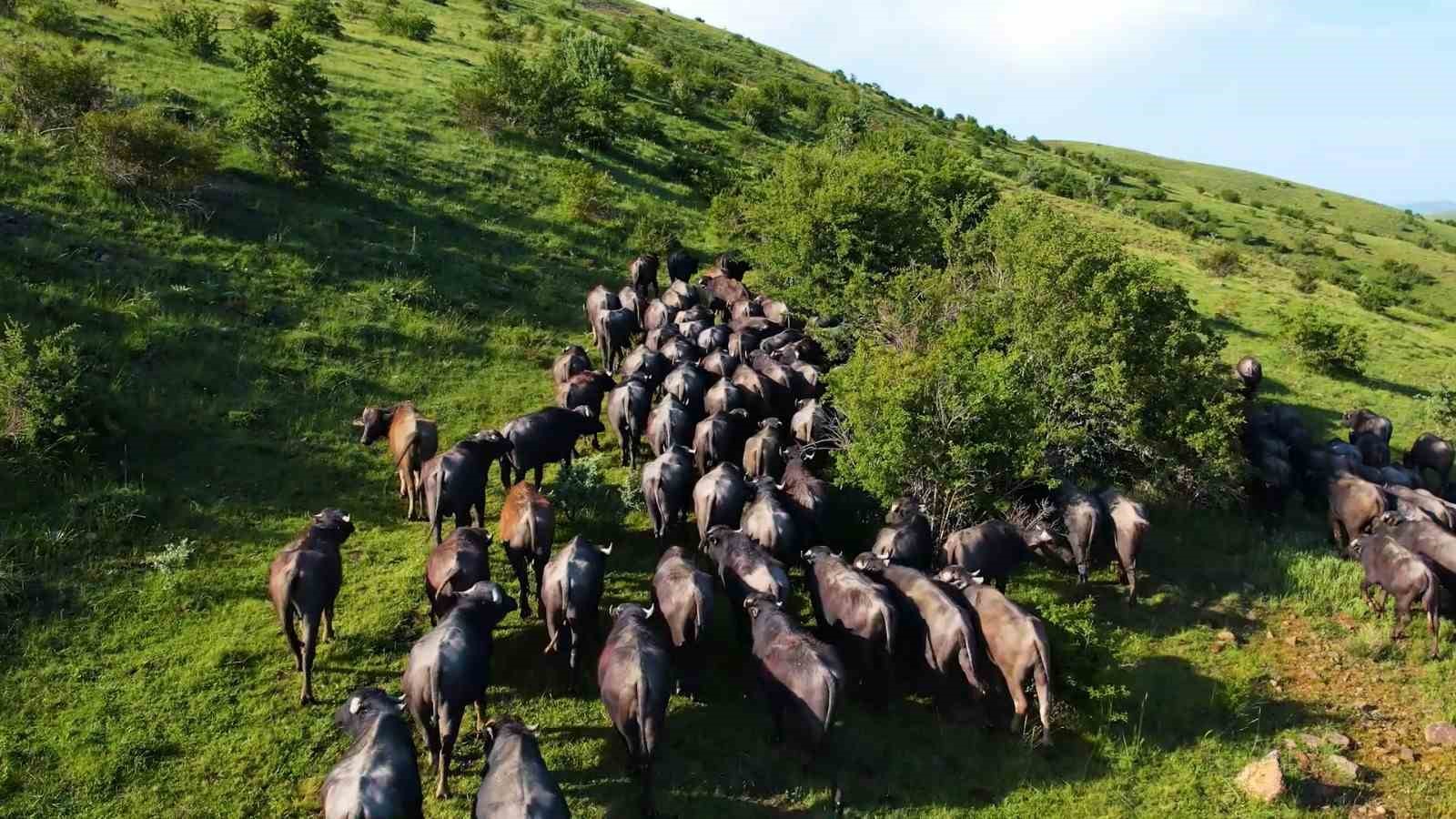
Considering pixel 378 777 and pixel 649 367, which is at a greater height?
pixel 649 367

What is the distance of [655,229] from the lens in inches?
1121

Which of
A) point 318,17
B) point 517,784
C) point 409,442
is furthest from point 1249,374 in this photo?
point 318,17

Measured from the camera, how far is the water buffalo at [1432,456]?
59.0 feet

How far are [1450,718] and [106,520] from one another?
60.8ft

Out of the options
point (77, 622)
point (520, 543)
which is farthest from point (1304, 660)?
point (77, 622)

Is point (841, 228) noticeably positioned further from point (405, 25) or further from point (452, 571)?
point (405, 25)

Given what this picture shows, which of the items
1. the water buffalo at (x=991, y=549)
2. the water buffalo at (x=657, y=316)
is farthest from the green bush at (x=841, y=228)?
the water buffalo at (x=991, y=549)

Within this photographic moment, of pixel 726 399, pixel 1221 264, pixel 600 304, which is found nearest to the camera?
pixel 726 399

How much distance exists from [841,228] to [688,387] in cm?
882

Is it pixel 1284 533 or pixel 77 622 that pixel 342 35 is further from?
pixel 1284 533

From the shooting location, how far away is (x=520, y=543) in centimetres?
1103

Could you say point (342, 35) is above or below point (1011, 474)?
above

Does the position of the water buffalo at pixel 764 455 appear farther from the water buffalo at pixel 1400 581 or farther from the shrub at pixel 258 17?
the shrub at pixel 258 17

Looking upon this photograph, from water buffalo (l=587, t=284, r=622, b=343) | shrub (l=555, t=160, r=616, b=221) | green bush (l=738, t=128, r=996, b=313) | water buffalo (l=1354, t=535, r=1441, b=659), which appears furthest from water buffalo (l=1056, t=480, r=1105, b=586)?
shrub (l=555, t=160, r=616, b=221)
